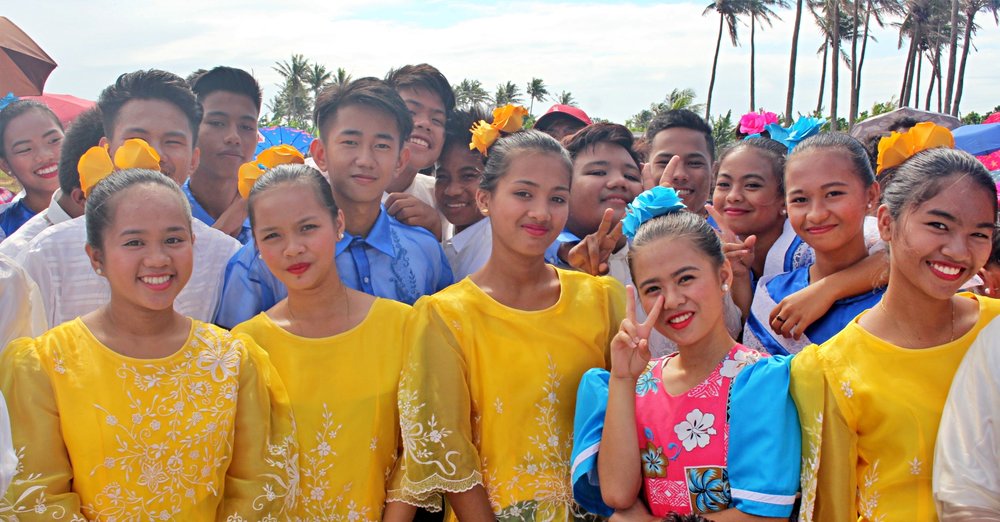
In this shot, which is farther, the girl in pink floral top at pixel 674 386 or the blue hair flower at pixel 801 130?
the blue hair flower at pixel 801 130

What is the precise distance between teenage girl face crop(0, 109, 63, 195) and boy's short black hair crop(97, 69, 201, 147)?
0.97m

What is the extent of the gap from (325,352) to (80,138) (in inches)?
87.3

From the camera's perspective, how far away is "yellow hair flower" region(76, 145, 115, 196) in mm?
2879

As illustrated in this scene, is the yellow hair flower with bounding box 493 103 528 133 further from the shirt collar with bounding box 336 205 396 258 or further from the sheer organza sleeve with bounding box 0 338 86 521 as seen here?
the sheer organza sleeve with bounding box 0 338 86 521

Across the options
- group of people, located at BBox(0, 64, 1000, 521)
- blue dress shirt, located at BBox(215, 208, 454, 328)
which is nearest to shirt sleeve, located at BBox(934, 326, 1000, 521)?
group of people, located at BBox(0, 64, 1000, 521)

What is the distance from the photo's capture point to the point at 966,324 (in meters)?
2.51

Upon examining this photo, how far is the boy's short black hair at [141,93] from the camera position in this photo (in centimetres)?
386

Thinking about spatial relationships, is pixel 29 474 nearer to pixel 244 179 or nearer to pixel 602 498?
pixel 244 179

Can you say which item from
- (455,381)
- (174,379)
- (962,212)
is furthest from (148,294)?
(962,212)

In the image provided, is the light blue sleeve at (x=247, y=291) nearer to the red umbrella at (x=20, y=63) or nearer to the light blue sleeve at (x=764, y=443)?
the light blue sleeve at (x=764, y=443)

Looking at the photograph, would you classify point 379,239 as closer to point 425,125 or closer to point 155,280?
point 155,280

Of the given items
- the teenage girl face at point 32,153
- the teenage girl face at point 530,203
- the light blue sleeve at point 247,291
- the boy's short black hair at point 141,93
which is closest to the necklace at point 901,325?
the teenage girl face at point 530,203

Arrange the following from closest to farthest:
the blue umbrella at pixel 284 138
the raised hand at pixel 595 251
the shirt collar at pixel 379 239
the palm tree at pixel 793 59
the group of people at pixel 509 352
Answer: the group of people at pixel 509 352
the raised hand at pixel 595 251
the shirt collar at pixel 379 239
the blue umbrella at pixel 284 138
the palm tree at pixel 793 59

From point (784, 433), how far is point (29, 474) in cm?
227
